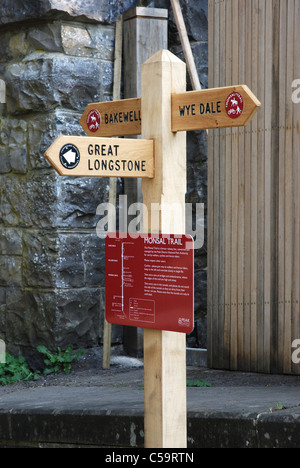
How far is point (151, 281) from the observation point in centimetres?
344

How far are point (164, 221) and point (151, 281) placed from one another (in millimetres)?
258

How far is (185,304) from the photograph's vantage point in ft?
10.9

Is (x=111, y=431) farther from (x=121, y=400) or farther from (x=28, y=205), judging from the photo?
(x=28, y=205)

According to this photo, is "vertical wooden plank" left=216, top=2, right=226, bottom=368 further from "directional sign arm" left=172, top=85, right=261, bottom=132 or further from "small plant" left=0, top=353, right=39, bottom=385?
"directional sign arm" left=172, top=85, right=261, bottom=132

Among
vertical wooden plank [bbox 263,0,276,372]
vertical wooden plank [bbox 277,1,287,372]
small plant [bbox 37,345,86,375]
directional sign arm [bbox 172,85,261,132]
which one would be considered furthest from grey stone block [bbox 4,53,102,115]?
directional sign arm [bbox 172,85,261,132]

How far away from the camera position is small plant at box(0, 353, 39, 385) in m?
5.84

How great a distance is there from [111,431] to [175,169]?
155 centimetres

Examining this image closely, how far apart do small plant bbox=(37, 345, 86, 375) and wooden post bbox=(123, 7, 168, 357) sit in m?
0.49

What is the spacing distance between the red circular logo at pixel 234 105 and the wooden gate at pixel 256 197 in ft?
7.03

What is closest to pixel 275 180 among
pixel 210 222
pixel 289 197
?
pixel 289 197

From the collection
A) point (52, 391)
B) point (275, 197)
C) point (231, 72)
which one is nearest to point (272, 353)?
point (275, 197)

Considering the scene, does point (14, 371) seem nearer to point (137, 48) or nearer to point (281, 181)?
point (281, 181)

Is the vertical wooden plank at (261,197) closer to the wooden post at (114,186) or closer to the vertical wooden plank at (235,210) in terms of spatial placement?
the vertical wooden plank at (235,210)

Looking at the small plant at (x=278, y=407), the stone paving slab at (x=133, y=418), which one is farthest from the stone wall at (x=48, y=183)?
the small plant at (x=278, y=407)
